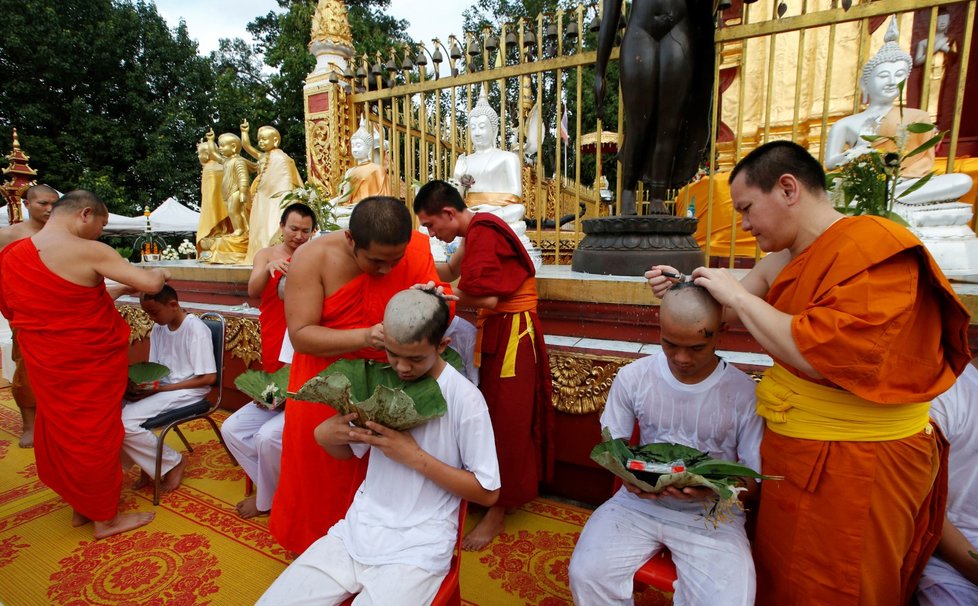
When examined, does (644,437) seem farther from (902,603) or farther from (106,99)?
(106,99)

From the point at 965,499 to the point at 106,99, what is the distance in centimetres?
2187

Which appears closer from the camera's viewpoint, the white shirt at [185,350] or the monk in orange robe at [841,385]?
the monk in orange robe at [841,385]

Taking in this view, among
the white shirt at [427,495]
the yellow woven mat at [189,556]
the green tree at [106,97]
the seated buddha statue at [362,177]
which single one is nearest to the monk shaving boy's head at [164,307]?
the yellow woven mat at [189,556]

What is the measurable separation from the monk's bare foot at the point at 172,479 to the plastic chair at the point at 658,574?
301 cm

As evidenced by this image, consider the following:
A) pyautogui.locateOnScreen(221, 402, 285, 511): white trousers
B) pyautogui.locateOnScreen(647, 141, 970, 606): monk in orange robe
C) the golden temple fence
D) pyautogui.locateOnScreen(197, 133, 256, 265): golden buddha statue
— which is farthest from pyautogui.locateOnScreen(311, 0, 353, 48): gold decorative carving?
pyautogui.locateOnScreen(647, 141, 970, 606): monk in orange robe

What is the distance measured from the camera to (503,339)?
2.54 metres

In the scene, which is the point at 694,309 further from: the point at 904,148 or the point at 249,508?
the point at 249,508

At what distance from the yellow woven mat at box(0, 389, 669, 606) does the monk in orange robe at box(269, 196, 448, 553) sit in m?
0.54

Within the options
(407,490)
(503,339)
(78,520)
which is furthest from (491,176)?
(78,520)

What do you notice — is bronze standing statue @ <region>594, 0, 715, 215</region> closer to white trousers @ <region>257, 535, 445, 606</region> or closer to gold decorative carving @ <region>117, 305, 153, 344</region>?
white trousers @ <region>257, 535, 445, 606</region>

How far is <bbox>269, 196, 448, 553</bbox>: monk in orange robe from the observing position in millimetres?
1743

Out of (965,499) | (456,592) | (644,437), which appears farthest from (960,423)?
(456,592)

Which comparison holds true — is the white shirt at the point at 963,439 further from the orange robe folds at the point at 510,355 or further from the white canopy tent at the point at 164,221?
Result: the white canopy tent at the point at 164,221

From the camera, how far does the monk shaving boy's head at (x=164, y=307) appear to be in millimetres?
3184
